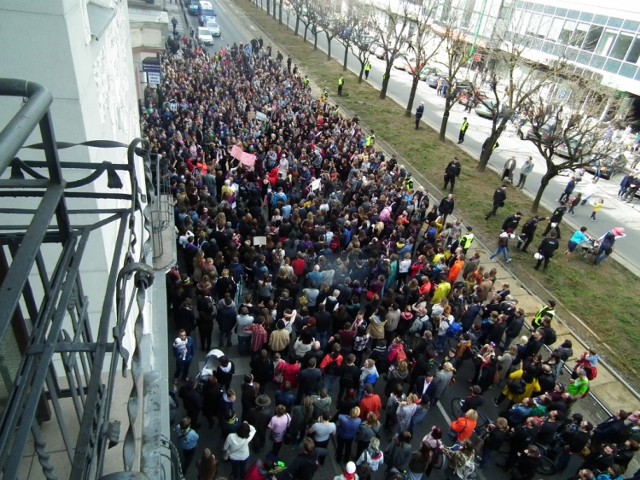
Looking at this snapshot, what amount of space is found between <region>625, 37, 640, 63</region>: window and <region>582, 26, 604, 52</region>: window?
117 inches

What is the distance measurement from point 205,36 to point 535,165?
29.6 metres

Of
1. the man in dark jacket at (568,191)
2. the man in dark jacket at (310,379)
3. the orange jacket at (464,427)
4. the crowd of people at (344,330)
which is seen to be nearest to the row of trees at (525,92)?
the man in dark jacket at (568,191)

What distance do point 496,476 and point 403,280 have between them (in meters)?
5.89

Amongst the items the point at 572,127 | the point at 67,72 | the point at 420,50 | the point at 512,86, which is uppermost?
the point at 67,72

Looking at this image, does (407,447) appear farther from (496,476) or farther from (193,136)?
(193,136)

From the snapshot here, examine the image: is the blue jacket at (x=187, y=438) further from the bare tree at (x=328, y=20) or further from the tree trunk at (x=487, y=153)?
the bare tree at (x=328, y=20)

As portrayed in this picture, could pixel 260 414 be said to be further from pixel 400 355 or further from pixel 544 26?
pixel 544 26

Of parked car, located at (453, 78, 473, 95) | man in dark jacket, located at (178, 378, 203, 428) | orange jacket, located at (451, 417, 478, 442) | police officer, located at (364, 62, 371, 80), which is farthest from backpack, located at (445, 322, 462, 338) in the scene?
police officer, located at (364, 62, 371, 80)

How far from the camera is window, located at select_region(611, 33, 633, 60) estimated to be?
32.7 m

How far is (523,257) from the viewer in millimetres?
17203

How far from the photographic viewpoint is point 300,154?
1952 centimetres

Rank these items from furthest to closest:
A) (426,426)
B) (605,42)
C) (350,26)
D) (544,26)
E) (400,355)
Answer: (350,26) → (544,26) → (605,42) → (426,426) → (400,355)

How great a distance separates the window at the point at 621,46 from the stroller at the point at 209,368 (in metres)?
37.0

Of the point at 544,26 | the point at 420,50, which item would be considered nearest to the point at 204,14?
the point at 420,50
